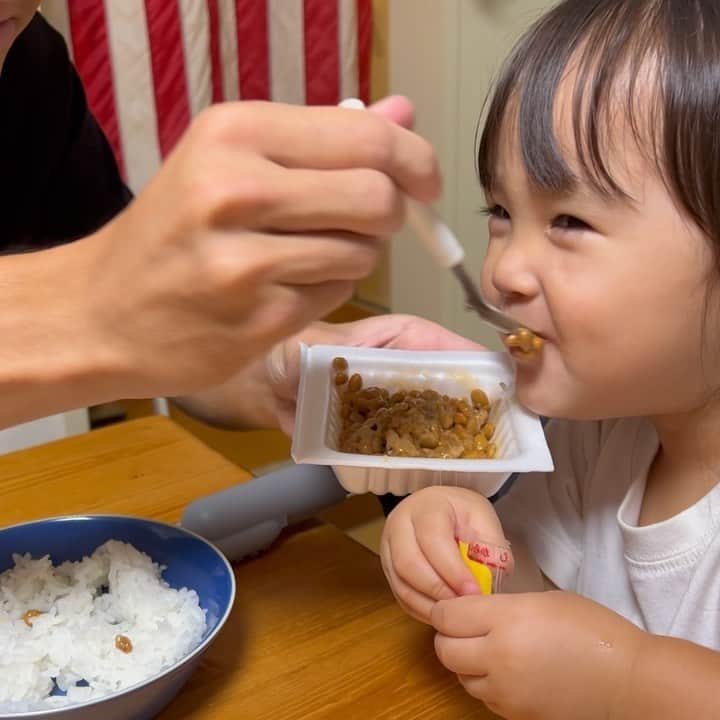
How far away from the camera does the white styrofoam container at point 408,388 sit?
2.65 feet

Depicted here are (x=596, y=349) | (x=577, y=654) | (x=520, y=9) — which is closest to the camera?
(x=577, y=654)

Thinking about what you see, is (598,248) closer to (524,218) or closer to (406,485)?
(524,218)

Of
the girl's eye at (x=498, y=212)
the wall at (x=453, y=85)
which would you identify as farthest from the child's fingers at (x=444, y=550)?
the wall at (x=453, y=85)

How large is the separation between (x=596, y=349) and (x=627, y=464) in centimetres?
21

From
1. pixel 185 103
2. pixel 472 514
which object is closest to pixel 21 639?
pixel 472 514

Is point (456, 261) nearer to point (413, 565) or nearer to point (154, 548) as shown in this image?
point (413, 565)

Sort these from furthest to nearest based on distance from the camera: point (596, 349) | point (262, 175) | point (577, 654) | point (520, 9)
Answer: point (520, 9)
point (596, 349)
point (577, 654)
point (262, 175)

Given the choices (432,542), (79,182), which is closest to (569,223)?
(432,542)

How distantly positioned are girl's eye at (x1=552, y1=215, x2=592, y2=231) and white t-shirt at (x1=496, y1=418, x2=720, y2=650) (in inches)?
10.7

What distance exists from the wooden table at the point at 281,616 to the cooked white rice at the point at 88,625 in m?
0.05

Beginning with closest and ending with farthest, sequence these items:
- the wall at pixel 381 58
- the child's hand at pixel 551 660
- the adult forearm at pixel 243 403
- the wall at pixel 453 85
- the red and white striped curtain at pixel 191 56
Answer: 1. the child's hand at pixel 551 660
2. the adult forearm at pixel 243 403
3. the red and white striped curtain at pixel 191 56
4. the wall at pixel 453 85
5. the wall at pixel 381 58

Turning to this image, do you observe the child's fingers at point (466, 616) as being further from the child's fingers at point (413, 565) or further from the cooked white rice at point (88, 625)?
the cooked white rice at point (88, 625)

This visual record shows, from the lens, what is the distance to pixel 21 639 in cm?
71

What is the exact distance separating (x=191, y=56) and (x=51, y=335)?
1297 millimetres
